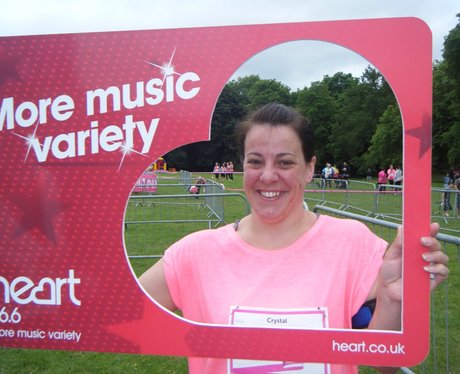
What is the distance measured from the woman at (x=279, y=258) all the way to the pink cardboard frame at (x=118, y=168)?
0.09m

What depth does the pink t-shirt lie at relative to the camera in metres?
1.50

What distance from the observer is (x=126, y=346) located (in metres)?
1.54

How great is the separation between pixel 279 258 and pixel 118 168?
70cm

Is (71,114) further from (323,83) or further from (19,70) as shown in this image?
(323,83)

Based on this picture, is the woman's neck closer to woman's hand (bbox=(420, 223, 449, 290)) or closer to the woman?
the woman

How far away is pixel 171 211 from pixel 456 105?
52.6ft

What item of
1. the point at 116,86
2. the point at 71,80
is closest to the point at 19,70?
the point at 71,80

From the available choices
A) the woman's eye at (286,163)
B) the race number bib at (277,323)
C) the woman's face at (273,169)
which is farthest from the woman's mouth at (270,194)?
the race number bib at (277,323)

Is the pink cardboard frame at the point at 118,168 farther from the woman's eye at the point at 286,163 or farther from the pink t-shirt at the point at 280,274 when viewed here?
the woman's eye at the point at 286,163

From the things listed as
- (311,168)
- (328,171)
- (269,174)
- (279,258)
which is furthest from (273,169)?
(328,171)

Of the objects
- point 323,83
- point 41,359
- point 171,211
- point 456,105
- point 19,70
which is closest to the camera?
point 19,70

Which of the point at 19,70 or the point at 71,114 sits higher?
the point at 19,70

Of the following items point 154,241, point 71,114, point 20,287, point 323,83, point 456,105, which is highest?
point 456,105

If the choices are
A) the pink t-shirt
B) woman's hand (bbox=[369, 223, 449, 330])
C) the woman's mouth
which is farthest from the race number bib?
the woman's mouth
